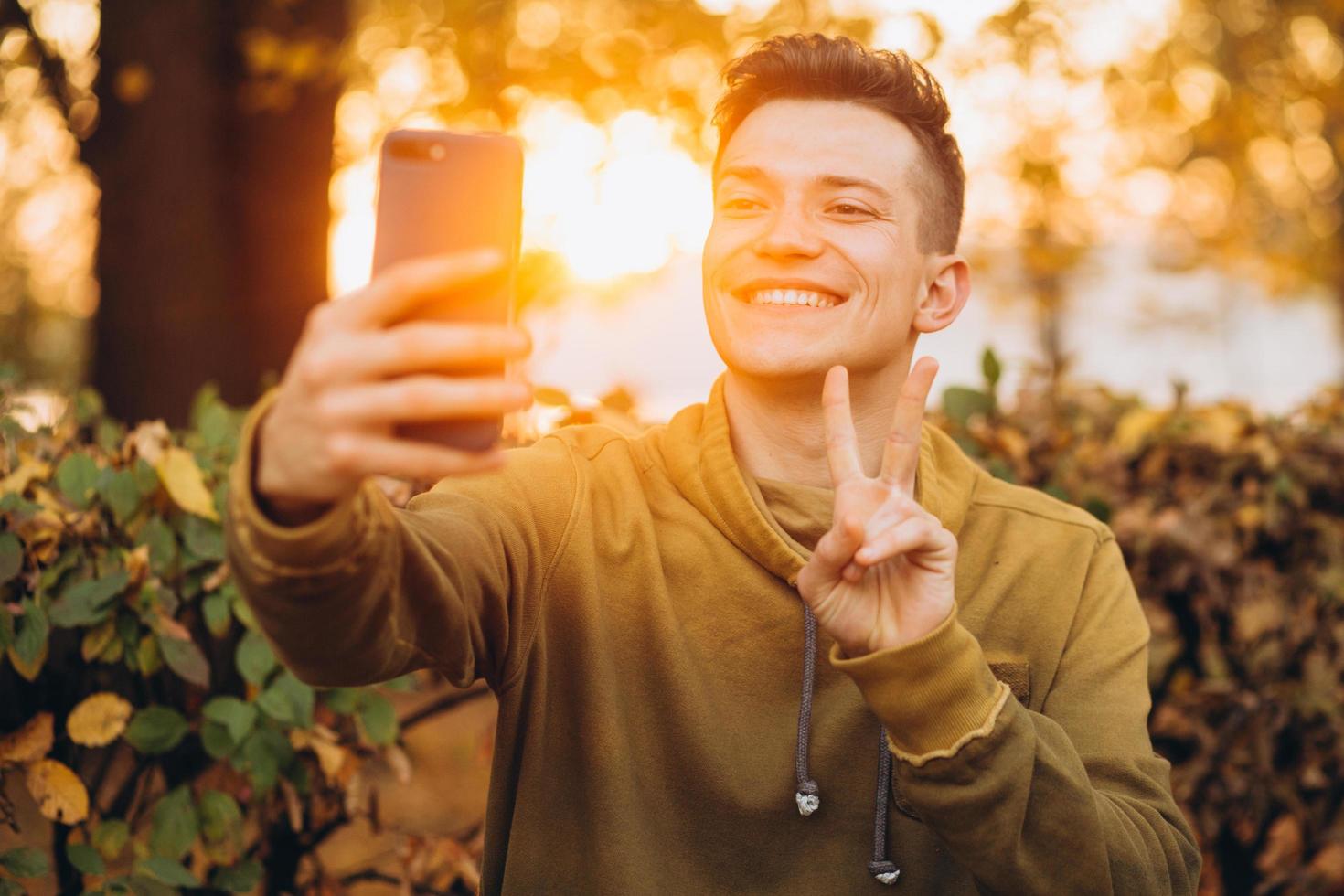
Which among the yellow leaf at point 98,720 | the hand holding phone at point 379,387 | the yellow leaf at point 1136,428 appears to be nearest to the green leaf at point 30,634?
the yellow leaf at point 98,720

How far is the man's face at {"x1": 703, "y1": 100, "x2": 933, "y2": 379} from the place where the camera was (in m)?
2.17

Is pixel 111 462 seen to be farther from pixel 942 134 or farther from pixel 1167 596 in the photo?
pixel 1167 596

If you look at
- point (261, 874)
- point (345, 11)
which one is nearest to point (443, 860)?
point (261, 874)

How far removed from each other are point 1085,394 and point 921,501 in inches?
70.7

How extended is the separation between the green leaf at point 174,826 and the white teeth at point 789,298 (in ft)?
4.81

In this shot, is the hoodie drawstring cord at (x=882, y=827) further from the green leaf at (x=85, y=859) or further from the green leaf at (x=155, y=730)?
the green leaf at (x=85, y=859)

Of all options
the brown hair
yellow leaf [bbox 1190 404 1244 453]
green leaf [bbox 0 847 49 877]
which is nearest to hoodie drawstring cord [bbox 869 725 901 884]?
the brown hair

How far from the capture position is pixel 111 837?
7.16 ft

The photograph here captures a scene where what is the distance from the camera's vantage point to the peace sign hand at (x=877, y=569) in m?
1.62

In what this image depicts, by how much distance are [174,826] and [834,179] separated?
178cm

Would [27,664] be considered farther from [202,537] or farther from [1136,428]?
[1136,428]

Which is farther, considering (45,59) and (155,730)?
(45,59)

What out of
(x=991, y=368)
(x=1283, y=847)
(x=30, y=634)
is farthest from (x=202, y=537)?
(x=1283, y=847)

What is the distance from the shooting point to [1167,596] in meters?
3.24
